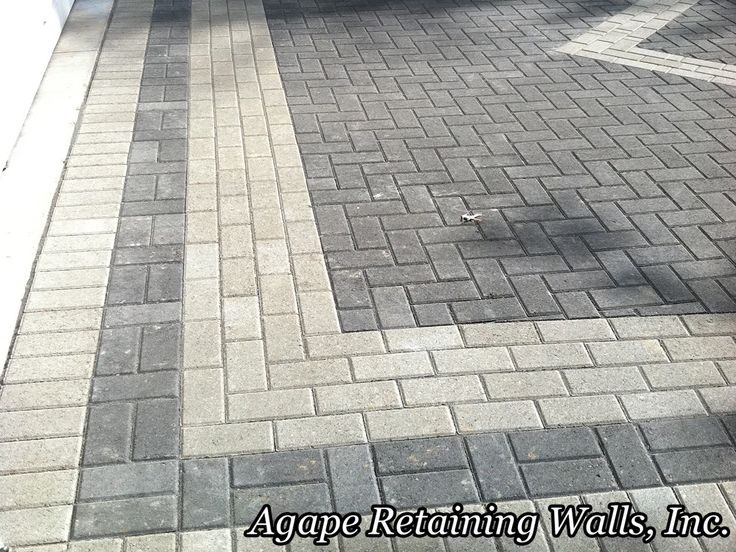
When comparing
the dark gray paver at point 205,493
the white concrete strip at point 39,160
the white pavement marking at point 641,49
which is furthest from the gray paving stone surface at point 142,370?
the white pavement marking at point 641,49

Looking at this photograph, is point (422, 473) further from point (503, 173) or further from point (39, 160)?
point (39, 160)

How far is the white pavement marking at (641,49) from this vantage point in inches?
287

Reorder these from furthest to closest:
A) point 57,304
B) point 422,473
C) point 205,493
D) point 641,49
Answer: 1. point 641,49
2. point 57,304
3. point 422,473
4. point 205,493

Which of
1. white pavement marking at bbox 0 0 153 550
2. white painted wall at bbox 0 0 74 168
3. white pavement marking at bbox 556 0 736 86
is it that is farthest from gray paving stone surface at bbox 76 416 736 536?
white pavement marking at bbox 556 0 736 86

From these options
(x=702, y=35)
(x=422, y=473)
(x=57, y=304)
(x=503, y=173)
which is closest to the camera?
(x=422, y=473)

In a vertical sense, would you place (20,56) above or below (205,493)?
above

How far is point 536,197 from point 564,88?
Answer: 207 cm

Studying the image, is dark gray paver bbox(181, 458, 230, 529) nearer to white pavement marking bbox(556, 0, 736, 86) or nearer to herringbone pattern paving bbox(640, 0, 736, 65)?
white pavement marking bbox(556, 0, 736, 86)

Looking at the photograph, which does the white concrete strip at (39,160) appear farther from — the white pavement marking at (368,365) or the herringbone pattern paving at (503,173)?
the herringbone pattern paving at (503,173)

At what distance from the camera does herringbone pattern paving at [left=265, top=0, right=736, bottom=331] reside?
14.1 feet

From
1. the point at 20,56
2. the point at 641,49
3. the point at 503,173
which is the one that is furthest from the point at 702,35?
the point at 20,56

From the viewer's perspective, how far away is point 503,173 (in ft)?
18.0

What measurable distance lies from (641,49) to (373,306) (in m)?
5.02

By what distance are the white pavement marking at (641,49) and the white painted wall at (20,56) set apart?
4640 mm
